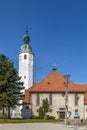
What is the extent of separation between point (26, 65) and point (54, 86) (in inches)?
498

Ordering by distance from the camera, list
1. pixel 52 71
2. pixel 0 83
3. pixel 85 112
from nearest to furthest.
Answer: pixel 0 83
pixel 85 112
pixel 52 71

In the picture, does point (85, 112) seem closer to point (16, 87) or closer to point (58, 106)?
point (58, 106)

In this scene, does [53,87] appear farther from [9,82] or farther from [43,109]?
[9,82]

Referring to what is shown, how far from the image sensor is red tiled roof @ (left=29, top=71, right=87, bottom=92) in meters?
89.1

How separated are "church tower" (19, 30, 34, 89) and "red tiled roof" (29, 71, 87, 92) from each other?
675 cm

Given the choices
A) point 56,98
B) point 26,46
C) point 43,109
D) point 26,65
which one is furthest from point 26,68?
point 43,109

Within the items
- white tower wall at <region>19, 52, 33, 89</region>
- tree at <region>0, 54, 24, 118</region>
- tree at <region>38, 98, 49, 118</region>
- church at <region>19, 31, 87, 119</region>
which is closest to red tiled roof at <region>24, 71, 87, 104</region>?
church at <region>19, 31, 87, 119</region>

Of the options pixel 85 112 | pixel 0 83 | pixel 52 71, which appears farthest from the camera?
pixel 52 71

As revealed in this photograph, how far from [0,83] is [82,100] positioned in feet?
83.6

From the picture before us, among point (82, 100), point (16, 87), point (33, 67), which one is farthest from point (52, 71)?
point (16, 87)

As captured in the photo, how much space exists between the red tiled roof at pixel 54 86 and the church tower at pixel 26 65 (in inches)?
266

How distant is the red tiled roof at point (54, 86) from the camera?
8912 cm

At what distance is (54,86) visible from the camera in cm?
9069

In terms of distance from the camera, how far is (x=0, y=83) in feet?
233
